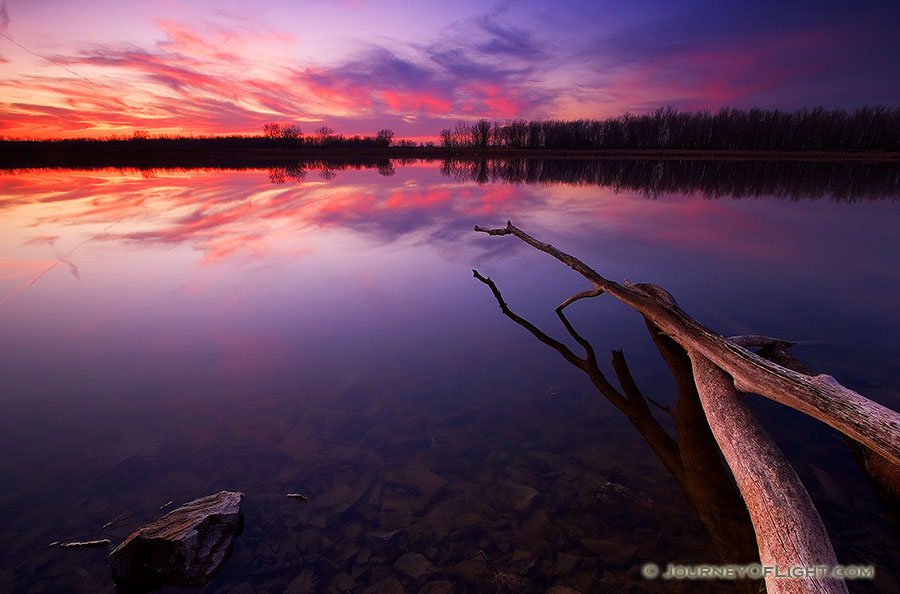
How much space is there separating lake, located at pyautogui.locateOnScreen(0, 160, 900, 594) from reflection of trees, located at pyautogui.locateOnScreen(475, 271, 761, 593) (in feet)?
0.09

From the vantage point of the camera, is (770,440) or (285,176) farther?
(285,176)

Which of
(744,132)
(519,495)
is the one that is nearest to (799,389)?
(519,495)

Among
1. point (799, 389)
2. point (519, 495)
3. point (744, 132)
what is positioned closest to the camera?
point (799, 389)

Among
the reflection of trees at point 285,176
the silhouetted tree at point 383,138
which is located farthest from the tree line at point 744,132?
the reflection of trees at point 285,176

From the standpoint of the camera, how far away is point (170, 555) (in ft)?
7.98

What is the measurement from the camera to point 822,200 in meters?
19.5

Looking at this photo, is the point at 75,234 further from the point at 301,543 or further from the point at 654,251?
the point at 654,251

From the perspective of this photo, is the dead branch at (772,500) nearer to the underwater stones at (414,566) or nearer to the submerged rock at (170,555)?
the underwater stones at (414,566)

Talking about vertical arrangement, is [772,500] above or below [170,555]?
above

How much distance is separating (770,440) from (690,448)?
912mm

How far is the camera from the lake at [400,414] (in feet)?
8.98

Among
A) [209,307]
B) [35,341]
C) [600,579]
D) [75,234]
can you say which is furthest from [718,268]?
[75,234]

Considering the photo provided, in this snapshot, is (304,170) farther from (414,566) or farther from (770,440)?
(770,440)

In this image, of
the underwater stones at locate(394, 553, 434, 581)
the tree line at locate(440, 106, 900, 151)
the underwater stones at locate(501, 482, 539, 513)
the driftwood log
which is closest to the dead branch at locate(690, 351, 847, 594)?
the driftwood log
